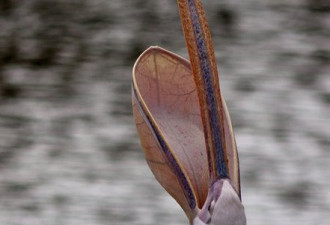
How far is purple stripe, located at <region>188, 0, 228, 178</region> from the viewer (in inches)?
36.9

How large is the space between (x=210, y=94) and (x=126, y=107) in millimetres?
1506

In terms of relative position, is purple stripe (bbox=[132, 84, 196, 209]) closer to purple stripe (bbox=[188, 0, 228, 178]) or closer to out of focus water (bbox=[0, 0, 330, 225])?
A: purple stripe (bbox=[188, 0, 228, 178])

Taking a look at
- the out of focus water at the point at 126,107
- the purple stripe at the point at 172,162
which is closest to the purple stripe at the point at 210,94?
the purple stripe at the point at 172,162

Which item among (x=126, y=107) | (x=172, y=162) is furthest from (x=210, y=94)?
(x=126, y=107)

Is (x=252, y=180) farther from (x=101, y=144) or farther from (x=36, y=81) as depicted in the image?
(x=36, y=81)

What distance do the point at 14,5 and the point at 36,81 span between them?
16.0 inches

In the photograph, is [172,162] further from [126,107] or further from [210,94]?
[126,107]

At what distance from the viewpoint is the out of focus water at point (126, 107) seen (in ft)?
7.20

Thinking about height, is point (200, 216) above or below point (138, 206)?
above

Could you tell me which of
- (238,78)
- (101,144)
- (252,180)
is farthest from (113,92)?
(252,180)

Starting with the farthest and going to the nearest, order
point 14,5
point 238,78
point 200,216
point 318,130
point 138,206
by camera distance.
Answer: point 14,5, point 238,78, point 318,130, point 138,206, point 200,216

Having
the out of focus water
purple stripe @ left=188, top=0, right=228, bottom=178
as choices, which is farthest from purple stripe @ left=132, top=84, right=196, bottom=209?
the out of focus water

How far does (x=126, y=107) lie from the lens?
244 cm

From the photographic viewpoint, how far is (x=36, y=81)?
8.31 feet
